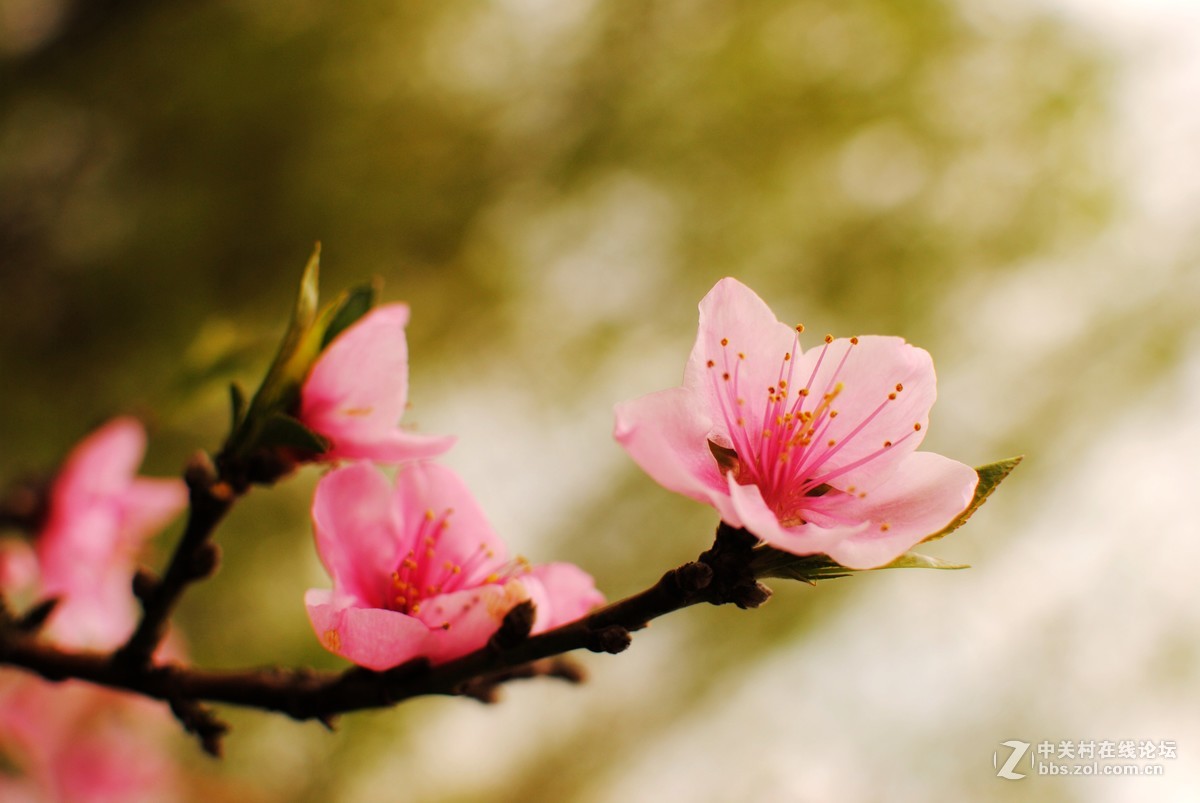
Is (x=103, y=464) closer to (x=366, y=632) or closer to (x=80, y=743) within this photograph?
(x=366, y=632)

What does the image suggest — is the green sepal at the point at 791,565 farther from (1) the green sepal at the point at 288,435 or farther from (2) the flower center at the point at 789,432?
(1) the green sepal at the point at 288,435

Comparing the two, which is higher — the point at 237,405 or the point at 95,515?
the point at 237,405

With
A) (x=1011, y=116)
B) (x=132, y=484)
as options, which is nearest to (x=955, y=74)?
(x=1011, y=116)

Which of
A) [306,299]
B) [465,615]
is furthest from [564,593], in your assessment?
[306,299]

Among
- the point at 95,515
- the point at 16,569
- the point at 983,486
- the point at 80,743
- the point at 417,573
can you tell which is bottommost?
the point at 80,743

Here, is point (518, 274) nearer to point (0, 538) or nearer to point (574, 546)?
point (574, 546)

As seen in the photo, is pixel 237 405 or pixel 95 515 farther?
pixel 95 515
